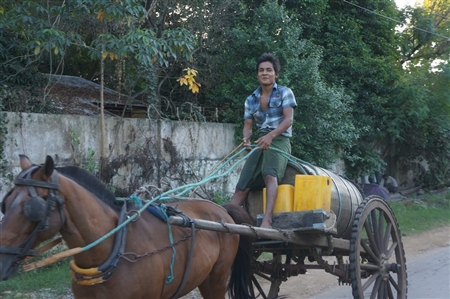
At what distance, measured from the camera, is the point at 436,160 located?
1733cm

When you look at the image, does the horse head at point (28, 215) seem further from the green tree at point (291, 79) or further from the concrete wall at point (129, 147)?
the green tree at point (291, 79)

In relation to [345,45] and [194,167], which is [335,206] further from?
[345,45]

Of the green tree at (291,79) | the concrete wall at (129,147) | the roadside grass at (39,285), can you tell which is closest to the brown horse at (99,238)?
the roadside grass at (39,285)

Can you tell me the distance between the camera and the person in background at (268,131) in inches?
193

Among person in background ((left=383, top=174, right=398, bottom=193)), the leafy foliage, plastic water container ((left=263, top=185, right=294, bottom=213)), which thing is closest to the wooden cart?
plastic water container ((left=263, top=185, right=294, bottom=213))

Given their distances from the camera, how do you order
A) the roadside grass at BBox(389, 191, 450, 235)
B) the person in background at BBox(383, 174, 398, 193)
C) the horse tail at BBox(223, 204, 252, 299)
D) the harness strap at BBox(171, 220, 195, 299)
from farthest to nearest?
the person in background at BBox(383, 174, 398, 193) < the roadside grass at BBox(389, 191, 450, 235) < the horse tail at BBox(223, 204, 252, 299) < the harness strap at BBox(171, 220, 195, 299)

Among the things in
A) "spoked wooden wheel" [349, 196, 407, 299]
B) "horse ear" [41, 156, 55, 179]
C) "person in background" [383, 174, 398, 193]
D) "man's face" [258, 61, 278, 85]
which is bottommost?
"person in background" [383, 174, 398, 193]

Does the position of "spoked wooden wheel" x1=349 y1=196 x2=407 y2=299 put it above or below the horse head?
below

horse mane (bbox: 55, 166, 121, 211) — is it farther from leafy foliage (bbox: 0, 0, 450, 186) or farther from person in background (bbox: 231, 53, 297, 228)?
leafy foliage (bbox: 0, 0, 450, 186)

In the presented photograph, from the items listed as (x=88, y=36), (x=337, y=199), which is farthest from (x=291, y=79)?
(x=337, y=199)

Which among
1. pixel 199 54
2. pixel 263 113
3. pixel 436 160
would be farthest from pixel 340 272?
pixel 436 160

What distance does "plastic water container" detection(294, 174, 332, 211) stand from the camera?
4.86 m

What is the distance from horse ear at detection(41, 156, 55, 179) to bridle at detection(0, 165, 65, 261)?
0.16ft

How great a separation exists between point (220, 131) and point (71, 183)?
775cm
